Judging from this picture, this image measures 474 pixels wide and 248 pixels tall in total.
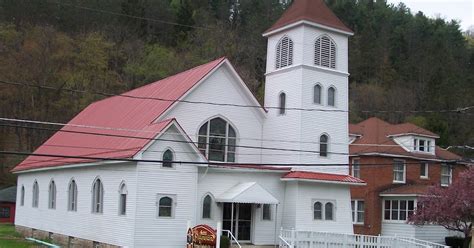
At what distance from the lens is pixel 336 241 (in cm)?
3170

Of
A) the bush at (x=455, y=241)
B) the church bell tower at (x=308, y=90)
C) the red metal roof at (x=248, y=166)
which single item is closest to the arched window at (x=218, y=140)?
the red metal roof at (x=248, y=166)

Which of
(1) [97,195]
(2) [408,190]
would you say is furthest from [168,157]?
(2) [408,190]

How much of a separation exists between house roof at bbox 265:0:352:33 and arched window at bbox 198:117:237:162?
21.7 ft

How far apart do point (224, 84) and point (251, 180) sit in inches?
204

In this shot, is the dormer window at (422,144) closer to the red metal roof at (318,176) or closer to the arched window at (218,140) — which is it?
the red metal roof at (318,176)

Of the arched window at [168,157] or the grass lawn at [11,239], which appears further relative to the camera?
the grass lawn at [11,239]

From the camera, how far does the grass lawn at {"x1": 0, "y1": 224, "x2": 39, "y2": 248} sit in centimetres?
3559

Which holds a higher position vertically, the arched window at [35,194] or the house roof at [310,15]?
the house roof at [310,15]

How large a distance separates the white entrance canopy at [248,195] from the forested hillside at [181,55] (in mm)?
28656

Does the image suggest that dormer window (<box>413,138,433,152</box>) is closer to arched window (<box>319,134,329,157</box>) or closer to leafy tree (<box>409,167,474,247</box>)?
leafy tree (<box>409,167,474,247</box>)

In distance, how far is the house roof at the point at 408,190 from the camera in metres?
44.6

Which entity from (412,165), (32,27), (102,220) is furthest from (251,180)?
(32,27)

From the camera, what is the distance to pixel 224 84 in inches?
1366

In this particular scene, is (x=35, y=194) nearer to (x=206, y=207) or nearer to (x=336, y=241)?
(x=206, y=207)
